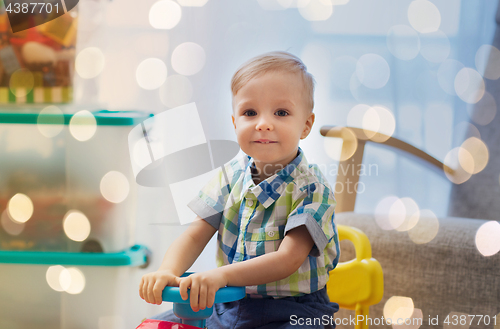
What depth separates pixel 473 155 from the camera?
1.22 m

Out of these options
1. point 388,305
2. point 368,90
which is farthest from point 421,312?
point 368,90

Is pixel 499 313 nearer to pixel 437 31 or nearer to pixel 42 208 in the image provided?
pixel 437 31

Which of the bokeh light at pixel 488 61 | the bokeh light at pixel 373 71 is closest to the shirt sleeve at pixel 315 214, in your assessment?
the bokeh light at pixel 373 71

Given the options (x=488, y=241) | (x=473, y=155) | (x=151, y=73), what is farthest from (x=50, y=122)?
(x=473, y=155)

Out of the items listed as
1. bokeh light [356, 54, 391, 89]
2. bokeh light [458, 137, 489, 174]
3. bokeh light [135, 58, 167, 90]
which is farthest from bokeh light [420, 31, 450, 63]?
bokeh light [135, 58, 167, 90]

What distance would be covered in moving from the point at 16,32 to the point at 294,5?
64 cm

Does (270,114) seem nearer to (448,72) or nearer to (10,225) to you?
(10,225)

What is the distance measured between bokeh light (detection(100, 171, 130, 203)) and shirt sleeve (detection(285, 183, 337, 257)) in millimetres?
353

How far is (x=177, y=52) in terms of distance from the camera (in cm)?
93

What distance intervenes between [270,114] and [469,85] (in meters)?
0.94

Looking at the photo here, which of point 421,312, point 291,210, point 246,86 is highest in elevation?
point 246,86

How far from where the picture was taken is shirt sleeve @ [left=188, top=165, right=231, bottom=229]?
2.15ft

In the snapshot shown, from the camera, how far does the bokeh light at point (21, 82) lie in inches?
29.6

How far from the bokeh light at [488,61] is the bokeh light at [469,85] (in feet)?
0.07
